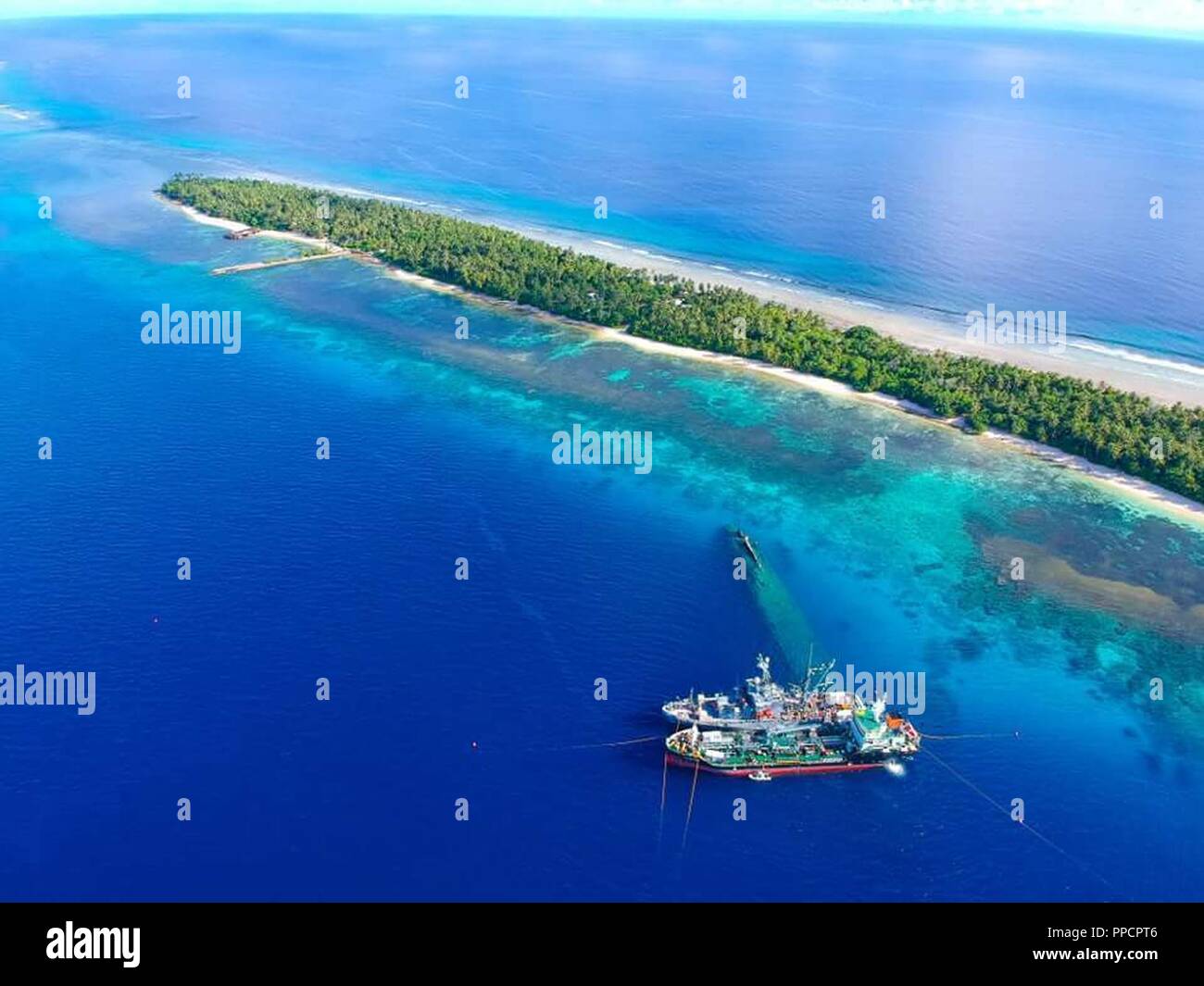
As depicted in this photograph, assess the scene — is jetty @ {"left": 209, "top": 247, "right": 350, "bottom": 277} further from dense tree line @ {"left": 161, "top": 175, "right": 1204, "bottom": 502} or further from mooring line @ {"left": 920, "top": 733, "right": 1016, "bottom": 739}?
mooring line @ {"left": 920, "top": 733, "right": 1016, "bottom": 739}

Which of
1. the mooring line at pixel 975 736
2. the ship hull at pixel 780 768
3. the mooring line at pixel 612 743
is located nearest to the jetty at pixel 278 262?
the mooring line at pixel 612 743

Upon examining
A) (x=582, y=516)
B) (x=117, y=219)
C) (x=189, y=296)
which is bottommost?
(x=582, y=516)

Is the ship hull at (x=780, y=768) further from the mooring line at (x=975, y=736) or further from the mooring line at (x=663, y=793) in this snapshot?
the mooring line at (x=975, y=736)

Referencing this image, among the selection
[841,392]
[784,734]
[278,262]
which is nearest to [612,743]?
[784,734]

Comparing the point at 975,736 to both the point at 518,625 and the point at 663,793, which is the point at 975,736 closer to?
the point at 663,793

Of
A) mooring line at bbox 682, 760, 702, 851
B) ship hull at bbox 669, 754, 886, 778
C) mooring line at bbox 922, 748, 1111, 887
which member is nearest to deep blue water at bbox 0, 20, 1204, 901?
mooring line at bbox 922, 748, 1111, 887

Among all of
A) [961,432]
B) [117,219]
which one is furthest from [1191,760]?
[117,219]

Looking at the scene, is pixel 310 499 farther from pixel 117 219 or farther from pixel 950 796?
pixel 117 219
